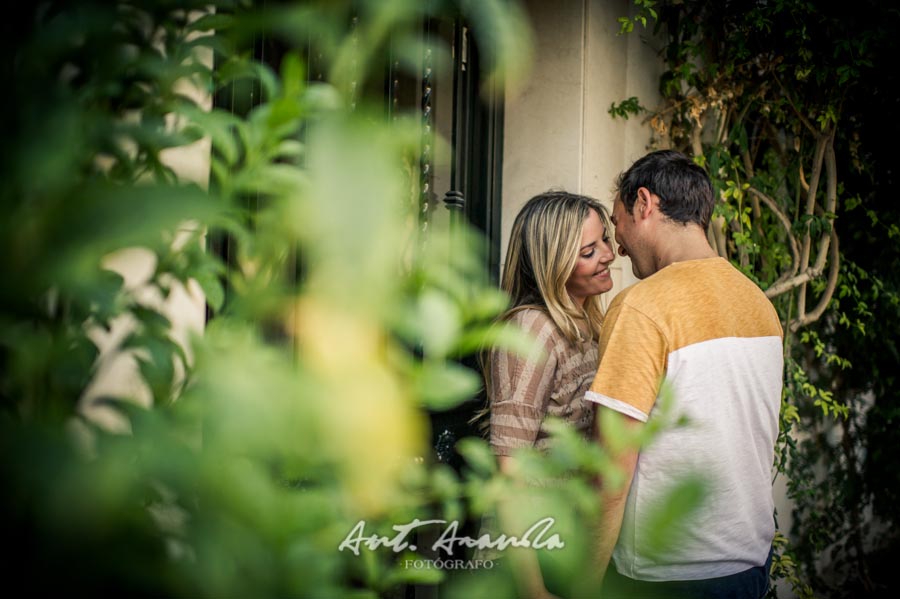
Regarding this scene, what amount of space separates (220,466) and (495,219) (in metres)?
2.51

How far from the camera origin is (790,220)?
3.36 metres

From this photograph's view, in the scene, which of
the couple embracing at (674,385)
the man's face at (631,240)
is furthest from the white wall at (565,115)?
the couple embracing at (674,385)

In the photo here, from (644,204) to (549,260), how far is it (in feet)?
1.08

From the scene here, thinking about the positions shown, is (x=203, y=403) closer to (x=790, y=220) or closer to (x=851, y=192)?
(x=790, y=220)

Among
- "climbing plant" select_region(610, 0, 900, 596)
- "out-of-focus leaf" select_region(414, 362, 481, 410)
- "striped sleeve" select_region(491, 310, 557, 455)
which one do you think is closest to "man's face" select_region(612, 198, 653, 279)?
"striped sleeve" select_region(491, 310, 557, 455)

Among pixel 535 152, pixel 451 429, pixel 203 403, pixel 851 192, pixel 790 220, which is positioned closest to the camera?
pixel 203 403

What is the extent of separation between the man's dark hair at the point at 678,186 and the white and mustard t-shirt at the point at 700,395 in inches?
9.4

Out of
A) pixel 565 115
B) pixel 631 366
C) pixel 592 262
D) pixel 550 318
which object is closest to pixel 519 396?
pixel 550 318

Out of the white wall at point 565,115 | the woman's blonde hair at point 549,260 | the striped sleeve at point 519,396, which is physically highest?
the white wall at point 565,115

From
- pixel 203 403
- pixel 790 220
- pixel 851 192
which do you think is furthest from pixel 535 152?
pixel 203 403

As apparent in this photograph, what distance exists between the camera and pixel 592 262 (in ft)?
7.34

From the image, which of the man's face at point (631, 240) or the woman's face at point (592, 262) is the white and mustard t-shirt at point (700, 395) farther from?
the woman's face at point (592, 262)

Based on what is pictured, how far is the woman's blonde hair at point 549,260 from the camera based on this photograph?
2156mm

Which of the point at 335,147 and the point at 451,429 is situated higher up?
the point at 335,147
